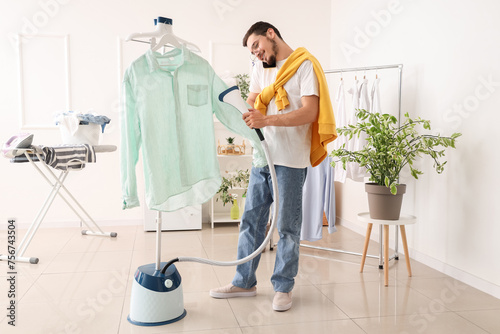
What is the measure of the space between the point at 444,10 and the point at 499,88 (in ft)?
2.46

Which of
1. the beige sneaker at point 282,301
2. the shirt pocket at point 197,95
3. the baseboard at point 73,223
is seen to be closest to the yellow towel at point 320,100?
the shirt pocket at point 197,95

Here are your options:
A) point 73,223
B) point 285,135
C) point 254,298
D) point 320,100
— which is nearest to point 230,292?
point 254,298

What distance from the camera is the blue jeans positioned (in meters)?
2.31

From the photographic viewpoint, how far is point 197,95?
210 cm

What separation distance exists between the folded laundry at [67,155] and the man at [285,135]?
1.59 metres

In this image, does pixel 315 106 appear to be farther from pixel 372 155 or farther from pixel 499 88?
pixel 499 88

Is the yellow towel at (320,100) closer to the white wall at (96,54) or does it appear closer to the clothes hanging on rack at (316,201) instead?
the clothes hanging on rack at (316,201)

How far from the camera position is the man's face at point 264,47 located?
233 cm

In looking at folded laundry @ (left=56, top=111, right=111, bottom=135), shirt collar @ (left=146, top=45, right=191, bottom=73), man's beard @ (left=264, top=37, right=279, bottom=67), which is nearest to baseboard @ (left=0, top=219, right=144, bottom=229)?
folded laundry @ (left=56, top=111, right=111, bottom=135)

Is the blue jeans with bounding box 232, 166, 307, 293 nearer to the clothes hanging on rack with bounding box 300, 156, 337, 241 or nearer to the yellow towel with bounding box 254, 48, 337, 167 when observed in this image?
the yellow towel with bounding box 254, 48, 337, 167

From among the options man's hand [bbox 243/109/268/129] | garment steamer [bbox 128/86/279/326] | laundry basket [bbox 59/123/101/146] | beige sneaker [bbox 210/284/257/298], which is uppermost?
man's hand [bbox 243/109/268/129]

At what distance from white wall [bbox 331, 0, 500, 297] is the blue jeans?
43.8 inches

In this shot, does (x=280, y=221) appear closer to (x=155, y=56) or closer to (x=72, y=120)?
(x=155, y=56)

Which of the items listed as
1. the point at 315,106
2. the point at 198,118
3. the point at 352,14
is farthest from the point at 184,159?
the point at 352,14
